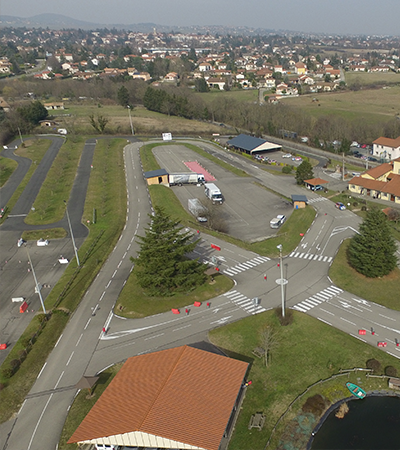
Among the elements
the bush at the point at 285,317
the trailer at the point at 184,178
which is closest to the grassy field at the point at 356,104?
the trailer at the point at 184,178

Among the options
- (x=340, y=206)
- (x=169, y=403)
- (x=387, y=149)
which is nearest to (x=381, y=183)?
(x=340, y=206)

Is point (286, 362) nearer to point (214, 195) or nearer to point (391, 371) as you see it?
point (391, 371)

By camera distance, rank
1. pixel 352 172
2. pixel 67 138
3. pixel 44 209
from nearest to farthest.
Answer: pixel 44 209
pixel 352 172
pixel 67 138

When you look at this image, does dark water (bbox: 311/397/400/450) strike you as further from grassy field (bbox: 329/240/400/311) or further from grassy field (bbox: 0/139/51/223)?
grassy field (bbox: 0/139/51/223)

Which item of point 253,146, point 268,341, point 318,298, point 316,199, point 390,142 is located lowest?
point 318,298

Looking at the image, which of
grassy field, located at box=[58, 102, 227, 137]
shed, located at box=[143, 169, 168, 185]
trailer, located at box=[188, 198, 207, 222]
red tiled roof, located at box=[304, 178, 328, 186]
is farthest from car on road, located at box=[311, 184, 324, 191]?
grassy field, located at box=[58, 102, 227, 137]

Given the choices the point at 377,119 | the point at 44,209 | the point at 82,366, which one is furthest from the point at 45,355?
the point at 377,119

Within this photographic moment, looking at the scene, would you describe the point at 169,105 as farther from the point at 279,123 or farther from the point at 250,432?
the point at 250,432
